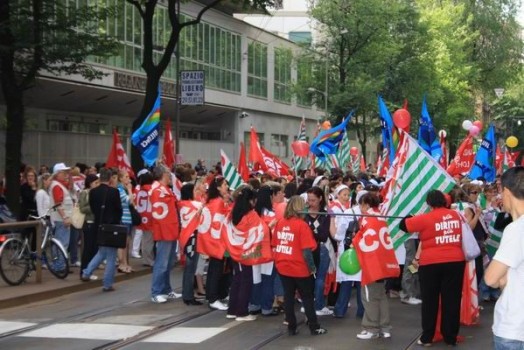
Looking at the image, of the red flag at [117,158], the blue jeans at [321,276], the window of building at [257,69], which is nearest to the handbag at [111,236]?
the blue jeans at [321,276]

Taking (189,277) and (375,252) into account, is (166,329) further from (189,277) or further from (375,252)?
(375,252)

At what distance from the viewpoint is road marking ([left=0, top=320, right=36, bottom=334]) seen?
9.22 metres

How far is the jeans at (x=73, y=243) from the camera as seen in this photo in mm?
14414

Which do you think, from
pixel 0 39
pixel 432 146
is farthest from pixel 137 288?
pixel 432 146

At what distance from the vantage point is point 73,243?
14.5m

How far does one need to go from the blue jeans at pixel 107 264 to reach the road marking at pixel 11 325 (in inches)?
99.4

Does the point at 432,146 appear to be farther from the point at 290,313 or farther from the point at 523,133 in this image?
the point at 523,133

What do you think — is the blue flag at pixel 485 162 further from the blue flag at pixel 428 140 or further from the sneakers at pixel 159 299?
the sneakers at pixel 159 299

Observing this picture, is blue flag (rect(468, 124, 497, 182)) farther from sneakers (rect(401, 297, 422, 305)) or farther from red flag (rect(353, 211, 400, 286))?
red flag (rect(353, 211, 400, 286))

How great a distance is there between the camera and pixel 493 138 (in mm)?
20359

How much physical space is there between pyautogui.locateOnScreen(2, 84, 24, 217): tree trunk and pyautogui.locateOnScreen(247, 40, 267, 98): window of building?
30.9 metres

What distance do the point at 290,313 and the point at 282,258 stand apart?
25.7 inches

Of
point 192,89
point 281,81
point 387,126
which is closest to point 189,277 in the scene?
point 387,126

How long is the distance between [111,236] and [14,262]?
1621mm
